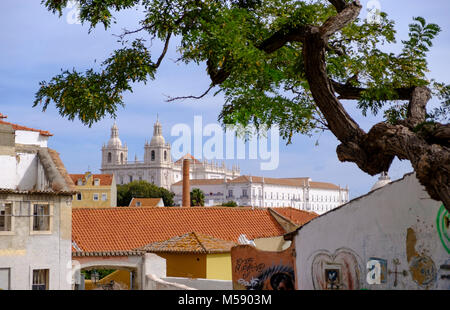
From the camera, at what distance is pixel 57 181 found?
31828 mm

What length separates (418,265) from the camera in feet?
39.3

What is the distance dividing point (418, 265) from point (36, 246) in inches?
856

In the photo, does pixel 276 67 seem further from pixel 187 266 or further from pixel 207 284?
pixel 187 266

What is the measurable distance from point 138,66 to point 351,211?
6006 mm

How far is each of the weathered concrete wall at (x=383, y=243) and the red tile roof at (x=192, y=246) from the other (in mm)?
12383

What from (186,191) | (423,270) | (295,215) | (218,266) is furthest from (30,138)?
(186,191)

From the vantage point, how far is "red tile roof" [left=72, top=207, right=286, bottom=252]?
110ft

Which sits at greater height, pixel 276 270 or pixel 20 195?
pixel 20 195

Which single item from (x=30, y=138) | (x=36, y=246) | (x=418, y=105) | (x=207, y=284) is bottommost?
(x=207, y=284)

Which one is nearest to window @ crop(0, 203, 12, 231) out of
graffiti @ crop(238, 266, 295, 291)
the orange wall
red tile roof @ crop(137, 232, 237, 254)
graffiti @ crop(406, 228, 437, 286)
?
red tile roof @ crop(137, 232, 237, 254)

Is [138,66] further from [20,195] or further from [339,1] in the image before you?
[20,195]

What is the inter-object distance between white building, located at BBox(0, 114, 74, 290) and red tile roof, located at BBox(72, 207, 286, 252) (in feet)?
6.35

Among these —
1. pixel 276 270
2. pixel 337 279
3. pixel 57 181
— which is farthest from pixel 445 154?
pixel 57 181
